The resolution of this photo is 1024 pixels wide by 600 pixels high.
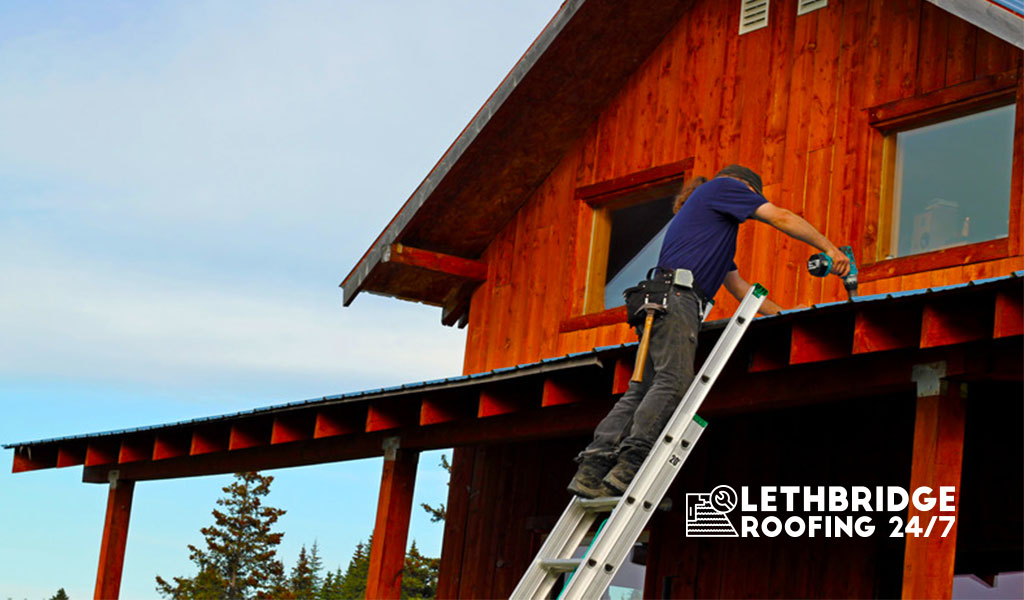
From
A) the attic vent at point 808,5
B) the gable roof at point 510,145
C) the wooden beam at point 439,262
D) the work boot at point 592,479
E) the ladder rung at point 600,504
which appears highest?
the attic vent at point 808,5

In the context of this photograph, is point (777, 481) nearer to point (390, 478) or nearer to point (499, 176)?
point (390, 478)

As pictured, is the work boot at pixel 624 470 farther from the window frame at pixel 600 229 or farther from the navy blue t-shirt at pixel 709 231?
the window frame at pixel 600 229

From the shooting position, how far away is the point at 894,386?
26.3ft

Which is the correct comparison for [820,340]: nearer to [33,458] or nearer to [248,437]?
[248,437]

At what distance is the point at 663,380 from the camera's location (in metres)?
7.16

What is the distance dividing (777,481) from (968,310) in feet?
10.8

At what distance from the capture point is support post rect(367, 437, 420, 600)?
11250 millimetres

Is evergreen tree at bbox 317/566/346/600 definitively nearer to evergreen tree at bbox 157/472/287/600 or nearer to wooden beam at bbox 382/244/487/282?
evergreen tree at bbox 157/472/287/600

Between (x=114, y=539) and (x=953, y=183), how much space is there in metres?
9.37

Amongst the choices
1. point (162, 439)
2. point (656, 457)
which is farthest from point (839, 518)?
point (162, 439)

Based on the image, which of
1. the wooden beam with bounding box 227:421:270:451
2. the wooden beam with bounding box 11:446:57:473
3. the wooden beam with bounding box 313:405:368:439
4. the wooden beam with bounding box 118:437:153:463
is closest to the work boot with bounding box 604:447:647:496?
the wooden beam with bounding box 313:405:368:439

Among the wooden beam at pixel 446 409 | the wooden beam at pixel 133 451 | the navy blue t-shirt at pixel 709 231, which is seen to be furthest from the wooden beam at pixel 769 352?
the wooden beam at pixel 133 451

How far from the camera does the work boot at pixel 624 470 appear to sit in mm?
6883

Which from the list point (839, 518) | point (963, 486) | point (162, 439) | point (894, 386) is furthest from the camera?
point (162, 439)
